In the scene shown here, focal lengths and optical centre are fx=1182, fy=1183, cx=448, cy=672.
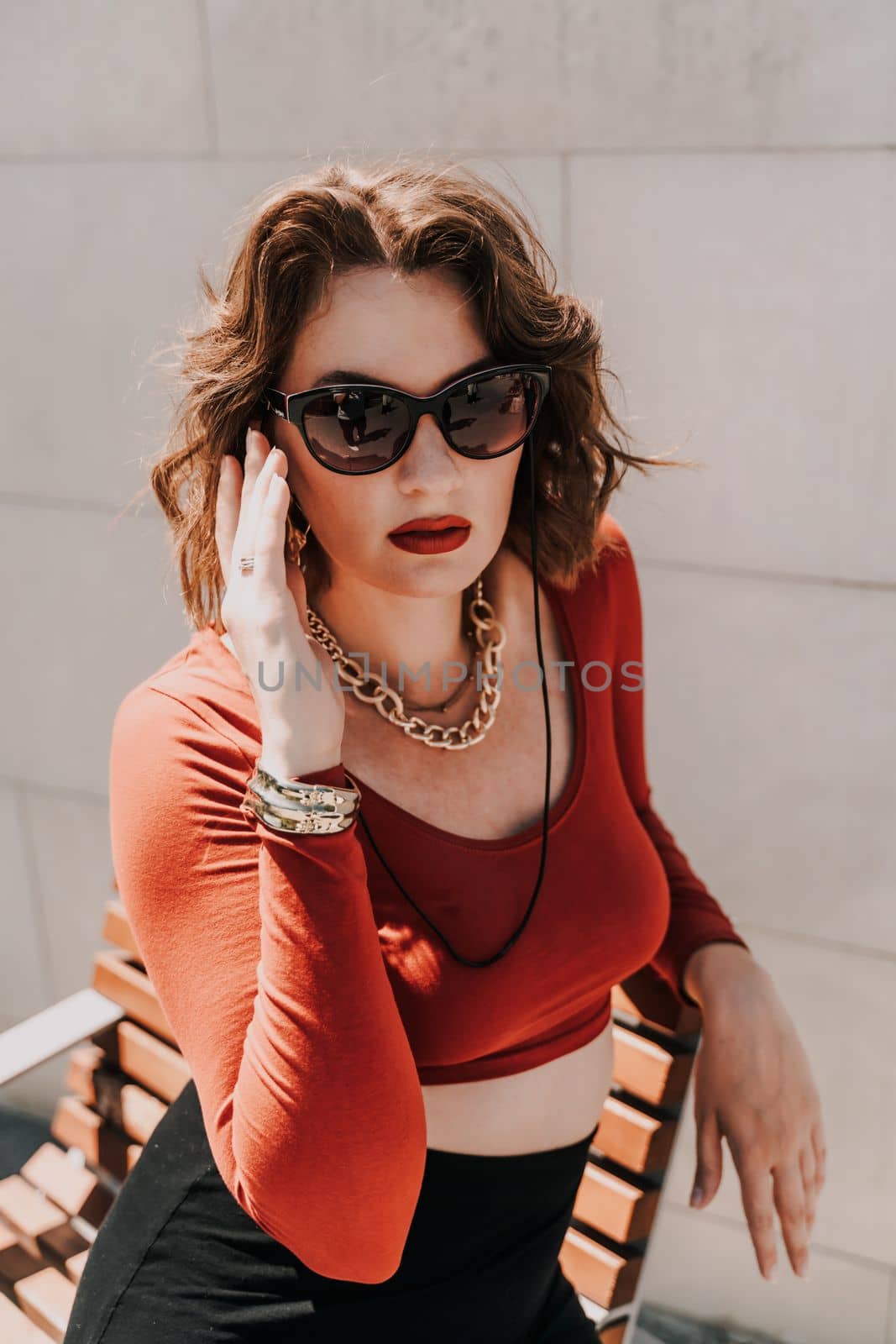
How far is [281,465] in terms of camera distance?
1232mm

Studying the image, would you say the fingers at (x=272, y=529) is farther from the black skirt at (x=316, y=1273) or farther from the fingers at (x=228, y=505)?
the black skirt at (x=316, y=1273)

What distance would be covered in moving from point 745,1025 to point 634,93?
1.28m

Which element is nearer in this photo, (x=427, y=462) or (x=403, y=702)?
(x=427, y=462)

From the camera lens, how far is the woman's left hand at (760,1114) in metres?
1.39

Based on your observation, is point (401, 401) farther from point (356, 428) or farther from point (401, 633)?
point (401, 633)

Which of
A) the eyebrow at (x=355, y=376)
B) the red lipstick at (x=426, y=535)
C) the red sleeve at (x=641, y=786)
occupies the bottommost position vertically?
the red sleeve at (x=641, y=786)

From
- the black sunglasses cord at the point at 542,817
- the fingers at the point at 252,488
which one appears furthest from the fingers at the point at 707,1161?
the fingers at the point at 252,488

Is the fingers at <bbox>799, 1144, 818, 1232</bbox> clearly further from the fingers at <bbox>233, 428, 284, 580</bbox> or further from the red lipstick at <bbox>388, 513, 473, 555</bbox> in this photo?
the fingers at <bbox>233, 428, 284, 580</bbox>

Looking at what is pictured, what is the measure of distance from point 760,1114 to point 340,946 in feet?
2.06

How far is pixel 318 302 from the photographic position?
1.21 metres

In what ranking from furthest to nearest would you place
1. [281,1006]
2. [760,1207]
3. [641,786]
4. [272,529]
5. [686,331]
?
[686,331] → [641,786] → [760,1207] → [272,529] → [281,1006]

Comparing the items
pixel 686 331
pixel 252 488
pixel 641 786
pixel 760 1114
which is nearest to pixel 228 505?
pixel 252 488

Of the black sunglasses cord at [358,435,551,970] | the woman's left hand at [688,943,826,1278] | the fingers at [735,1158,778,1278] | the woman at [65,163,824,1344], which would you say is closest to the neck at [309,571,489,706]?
the woman at [65,163,824,1344]

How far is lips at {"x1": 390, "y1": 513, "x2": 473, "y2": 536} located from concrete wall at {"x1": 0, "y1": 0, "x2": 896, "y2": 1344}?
693 mm
